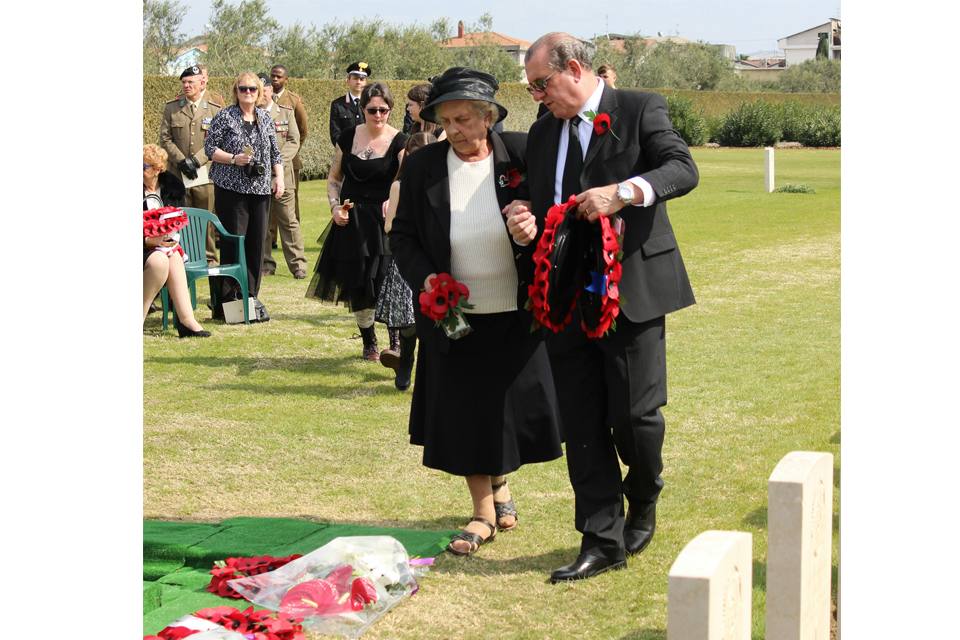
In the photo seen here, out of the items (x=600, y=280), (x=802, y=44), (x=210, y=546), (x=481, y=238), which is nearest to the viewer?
(x=600, y=280)

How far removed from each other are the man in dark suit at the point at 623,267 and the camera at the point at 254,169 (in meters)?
6.41

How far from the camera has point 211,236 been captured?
12047 millimetres

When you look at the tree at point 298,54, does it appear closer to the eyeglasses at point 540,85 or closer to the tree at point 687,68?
the tree at point 687,68

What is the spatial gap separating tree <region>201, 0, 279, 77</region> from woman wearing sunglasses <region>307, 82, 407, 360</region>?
36978 millimetres

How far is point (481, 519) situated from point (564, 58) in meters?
2.05

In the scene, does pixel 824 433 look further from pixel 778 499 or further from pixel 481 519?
pixel 778 499

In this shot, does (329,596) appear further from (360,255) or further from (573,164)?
(360,255)

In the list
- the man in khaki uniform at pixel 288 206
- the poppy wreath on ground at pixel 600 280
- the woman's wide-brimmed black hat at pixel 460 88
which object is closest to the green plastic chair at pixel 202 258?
the man in khaki uniform at pixel 288 206

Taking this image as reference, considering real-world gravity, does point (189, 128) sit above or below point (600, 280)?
above

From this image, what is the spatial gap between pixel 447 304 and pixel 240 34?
151ft

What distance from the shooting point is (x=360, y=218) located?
309 inches

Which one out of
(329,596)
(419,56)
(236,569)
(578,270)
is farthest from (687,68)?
(329,596)

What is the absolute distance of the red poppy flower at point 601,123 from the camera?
3.65 meters

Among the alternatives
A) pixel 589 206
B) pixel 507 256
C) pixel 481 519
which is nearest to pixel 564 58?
pixel 589 206
